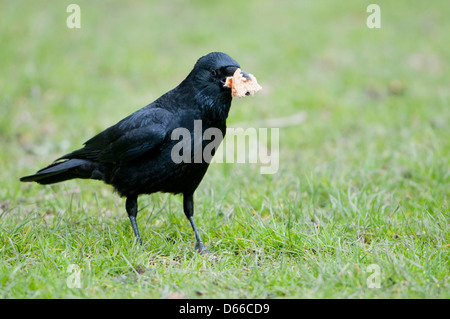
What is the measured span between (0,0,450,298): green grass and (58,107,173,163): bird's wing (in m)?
0.55

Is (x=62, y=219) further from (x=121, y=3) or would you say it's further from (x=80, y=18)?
(x=121, y=3)

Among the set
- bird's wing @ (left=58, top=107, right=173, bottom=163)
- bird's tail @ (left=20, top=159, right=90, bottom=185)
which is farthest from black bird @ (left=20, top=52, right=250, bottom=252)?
bird's tail @ (left=20, top=159, right=90, bottom=185)

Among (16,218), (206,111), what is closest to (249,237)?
(206,111)

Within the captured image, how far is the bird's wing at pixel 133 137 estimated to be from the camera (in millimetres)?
3258

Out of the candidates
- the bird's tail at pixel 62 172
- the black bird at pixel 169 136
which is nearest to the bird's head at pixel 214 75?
the black bird at pixel 169 136

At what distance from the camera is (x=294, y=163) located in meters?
5.17

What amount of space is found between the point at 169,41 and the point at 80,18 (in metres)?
1.82

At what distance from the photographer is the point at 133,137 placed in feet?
10.9

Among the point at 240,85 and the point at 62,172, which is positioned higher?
the point at 240,85

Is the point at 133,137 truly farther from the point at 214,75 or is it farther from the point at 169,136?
the point at 214,75

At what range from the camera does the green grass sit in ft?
9.51

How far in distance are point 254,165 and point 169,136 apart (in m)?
2.02

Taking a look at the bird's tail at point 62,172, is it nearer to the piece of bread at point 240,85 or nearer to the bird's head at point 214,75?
the bird's head at point 214,75

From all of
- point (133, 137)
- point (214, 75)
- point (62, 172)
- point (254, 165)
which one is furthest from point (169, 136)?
point (254, 165)
